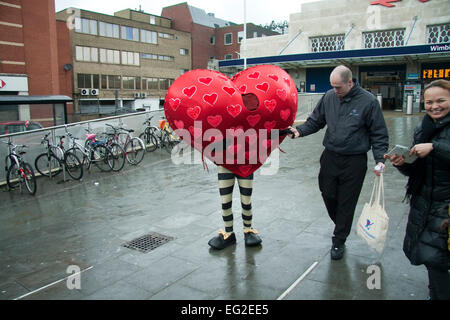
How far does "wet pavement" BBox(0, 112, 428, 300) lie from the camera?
10.8 ft

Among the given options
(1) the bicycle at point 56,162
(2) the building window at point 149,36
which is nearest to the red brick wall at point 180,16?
(2) the building window at point 149,36

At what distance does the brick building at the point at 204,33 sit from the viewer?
58344 mm

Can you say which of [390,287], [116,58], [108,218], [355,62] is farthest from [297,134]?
[116,58]

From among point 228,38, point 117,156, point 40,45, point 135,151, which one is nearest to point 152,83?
point 228,38

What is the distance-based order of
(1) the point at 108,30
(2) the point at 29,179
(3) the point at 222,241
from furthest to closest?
1. (1) the point at 108,30
2. (2) the point at 29,179
3. (3) the point at 222,241

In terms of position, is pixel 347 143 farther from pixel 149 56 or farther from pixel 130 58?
pixel 149 56

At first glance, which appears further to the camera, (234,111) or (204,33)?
(204,33)

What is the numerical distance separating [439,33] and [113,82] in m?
35.8

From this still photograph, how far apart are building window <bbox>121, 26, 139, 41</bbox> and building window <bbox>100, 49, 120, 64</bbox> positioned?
2478 millimetres

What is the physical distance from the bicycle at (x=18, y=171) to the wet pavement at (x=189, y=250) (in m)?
0.30

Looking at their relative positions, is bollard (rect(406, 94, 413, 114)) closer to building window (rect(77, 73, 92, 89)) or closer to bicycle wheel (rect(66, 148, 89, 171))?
bicycle wheel (rect(66, 148, 89, 171))

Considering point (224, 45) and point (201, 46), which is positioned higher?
point (224, 45)

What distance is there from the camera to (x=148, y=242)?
4523mm

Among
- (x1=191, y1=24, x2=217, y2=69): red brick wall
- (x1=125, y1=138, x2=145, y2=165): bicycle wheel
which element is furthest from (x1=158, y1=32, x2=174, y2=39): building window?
(x1=125, y1=138, x2=145, y2=165): bicycle wheel
